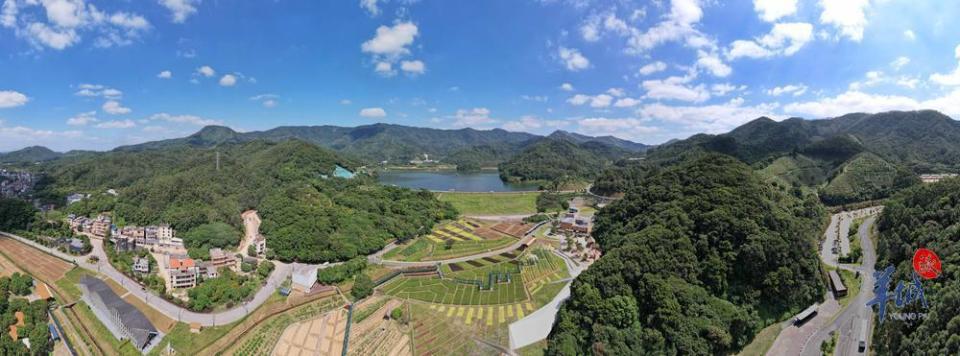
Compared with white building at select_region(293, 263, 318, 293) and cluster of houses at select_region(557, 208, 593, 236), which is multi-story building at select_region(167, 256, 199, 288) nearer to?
white building at select_region(293, 263, 318, 293)

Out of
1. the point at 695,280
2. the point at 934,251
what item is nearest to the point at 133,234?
the point at 695,280

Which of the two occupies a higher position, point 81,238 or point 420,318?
point 81,238

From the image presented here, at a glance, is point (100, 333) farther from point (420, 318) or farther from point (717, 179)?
point (717, 179)

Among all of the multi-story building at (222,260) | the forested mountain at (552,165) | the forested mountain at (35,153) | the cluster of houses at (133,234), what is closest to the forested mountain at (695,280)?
the multi-story building at (222,260)

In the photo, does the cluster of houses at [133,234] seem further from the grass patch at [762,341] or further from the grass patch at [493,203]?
the grass patch at [762,341]

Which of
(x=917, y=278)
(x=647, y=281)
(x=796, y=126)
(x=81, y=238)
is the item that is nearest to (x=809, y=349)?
(x=917, y=278)

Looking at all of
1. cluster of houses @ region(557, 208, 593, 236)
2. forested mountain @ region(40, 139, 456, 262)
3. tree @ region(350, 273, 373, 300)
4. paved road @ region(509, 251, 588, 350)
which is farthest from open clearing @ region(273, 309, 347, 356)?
cluster of houses @ region(557, 208, 593, 236)

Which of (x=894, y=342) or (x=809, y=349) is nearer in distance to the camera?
(x=894, y=342)

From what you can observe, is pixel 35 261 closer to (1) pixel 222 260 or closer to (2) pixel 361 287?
(1) pixel 222 260
